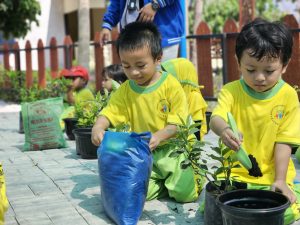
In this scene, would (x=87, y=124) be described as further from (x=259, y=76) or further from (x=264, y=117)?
(x=259, y=76)

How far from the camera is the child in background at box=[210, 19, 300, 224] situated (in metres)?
3.18

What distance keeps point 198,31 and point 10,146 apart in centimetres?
400

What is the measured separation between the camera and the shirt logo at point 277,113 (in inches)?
135

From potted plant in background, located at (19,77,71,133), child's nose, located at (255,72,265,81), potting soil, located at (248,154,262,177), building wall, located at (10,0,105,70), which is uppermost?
building wall, located at (10,0,105,70)

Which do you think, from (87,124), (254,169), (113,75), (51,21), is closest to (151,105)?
(254,169)

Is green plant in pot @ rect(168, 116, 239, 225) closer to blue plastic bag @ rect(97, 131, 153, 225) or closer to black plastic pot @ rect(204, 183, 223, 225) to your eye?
black plastic pot @ rect(204, 183, 223, 225)

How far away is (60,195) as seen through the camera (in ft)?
14.3

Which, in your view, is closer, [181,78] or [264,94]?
[264,94]

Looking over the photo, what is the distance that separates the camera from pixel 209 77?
9336 millimetres

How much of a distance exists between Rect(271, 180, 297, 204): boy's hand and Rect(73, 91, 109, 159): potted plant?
2752 mm

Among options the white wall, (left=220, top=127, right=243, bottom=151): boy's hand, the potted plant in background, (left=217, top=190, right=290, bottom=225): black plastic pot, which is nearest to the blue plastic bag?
(left=220, top=127, right=243, bottom=151): boy's hand

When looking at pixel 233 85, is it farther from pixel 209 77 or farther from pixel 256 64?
pixel 209 77

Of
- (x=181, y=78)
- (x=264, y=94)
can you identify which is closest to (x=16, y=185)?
(x=181, y=78)

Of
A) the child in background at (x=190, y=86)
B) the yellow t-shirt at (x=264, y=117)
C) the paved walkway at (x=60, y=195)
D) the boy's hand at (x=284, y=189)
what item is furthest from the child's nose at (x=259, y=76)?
the child in background at (x=190, y=86)
